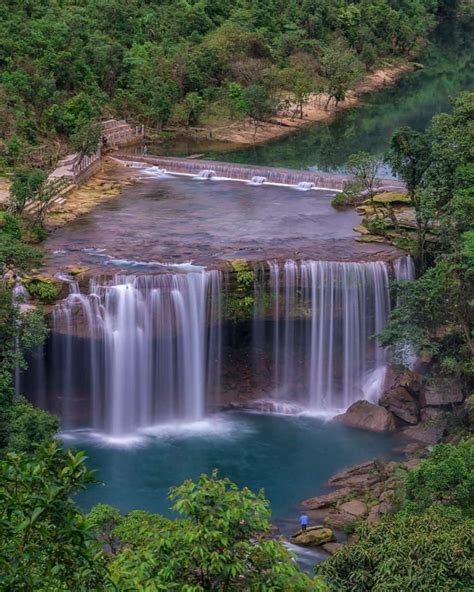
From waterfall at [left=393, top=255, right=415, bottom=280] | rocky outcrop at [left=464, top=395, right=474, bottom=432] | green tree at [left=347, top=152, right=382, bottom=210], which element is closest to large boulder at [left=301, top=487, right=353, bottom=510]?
rocky outcrop at [left=464, top=395, right=474, bottom=432]

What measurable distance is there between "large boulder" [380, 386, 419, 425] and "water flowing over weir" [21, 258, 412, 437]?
1580 millimetres

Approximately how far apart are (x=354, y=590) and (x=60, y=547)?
6646mm

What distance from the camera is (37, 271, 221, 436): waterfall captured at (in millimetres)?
26031

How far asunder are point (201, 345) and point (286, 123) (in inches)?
1207

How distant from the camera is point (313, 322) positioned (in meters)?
27.7

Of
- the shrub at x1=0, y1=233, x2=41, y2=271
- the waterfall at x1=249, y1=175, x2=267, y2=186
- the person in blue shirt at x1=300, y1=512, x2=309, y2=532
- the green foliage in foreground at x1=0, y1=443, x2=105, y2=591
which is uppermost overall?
the waterfall at x1=249, y1=175, x2=267, y2=186

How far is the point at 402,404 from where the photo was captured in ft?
84.1

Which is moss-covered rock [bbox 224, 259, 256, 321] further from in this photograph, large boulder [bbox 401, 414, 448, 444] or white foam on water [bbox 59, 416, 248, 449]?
large boulder [bbox 401, 414, 448, 444]

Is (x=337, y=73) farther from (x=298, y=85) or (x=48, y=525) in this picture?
(x=48, y=525)

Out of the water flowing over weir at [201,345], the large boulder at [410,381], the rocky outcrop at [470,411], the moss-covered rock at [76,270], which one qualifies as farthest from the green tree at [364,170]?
the rocky outcrop at [470,411]

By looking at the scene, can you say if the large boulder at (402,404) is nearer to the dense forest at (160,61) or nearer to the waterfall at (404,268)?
the waterfall at (404,268)

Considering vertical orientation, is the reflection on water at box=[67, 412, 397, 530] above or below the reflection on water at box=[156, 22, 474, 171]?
below

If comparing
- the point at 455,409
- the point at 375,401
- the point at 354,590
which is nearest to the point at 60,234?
the point at 375,401

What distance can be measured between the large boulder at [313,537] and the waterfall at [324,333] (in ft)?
25.3
